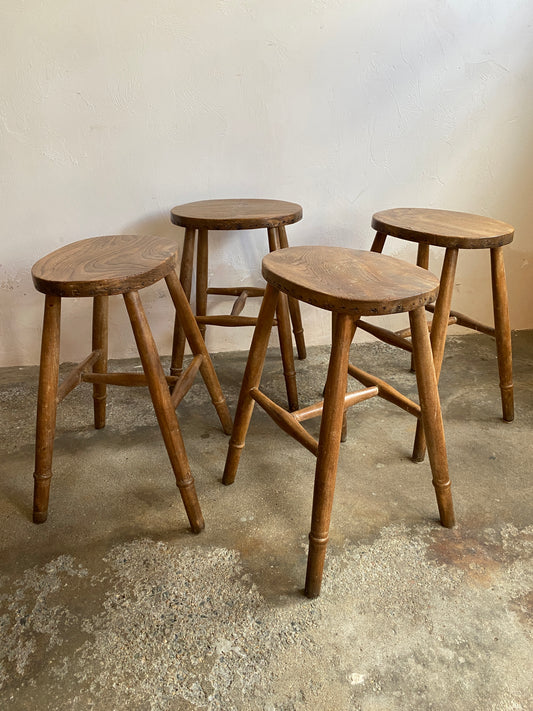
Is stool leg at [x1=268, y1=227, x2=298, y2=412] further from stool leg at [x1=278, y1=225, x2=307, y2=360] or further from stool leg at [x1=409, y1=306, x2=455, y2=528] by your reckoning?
stool leg at [x1=409, y1=306, x2=455, y2=528]

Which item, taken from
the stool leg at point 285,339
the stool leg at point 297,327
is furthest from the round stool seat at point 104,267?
the stool leg at point 297,327

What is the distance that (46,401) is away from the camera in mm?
1562

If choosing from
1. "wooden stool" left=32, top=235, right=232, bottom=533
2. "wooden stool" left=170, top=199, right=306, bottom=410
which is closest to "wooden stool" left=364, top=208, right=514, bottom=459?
"wooden stool" left=170, top=199, right=306, bottom=410

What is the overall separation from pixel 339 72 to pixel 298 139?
346 mm

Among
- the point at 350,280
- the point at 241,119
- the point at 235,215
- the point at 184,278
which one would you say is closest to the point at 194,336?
the point at 184,278

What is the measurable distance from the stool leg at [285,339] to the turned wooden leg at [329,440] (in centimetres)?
78

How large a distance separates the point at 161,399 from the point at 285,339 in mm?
796

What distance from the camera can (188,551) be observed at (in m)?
1.56

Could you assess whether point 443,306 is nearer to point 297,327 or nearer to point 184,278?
point 297,327

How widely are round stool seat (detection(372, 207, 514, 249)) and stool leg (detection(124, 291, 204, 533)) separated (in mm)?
1025

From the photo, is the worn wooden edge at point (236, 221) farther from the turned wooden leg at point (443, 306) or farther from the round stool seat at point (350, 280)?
the turned wooden leg at point (443, 306)

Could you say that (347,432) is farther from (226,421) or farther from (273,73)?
(273,73)

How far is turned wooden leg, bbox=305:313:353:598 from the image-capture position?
1.29 metres

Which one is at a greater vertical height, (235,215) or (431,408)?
(235,215)
